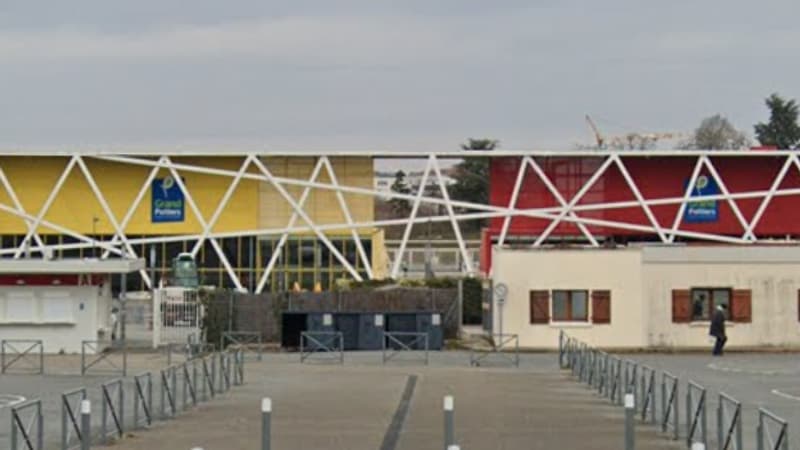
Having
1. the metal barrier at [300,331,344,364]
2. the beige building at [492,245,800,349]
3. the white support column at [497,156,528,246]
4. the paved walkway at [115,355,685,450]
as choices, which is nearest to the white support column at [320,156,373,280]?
the white support column at [497,156,528,246]

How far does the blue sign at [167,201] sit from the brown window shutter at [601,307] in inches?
1115

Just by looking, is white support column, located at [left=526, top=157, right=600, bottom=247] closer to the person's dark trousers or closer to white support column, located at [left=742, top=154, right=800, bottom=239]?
white support column, located at [left=742, top=154, right=800, bottom=239]

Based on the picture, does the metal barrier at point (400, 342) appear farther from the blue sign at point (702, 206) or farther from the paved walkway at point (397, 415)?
the blue sign at point (702, 206)

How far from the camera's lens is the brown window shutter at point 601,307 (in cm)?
5066

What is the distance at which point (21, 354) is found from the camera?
41438 millimetres

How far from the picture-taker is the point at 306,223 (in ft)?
A: 240

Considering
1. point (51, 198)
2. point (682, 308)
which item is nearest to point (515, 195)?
point (51, 198)

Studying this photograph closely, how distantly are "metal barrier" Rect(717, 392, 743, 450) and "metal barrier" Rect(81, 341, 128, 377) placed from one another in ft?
67.1

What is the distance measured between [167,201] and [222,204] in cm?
264

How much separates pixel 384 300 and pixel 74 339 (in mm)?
12715

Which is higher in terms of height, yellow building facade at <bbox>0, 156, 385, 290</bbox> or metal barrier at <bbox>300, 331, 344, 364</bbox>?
yellow building facade at <bbox>0, 156, 385, 290</bbox>

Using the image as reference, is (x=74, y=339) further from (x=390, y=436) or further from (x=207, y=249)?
(x=207, y=249)

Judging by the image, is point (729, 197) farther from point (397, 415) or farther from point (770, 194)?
point (397, 415)

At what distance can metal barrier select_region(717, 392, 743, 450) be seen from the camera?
1866 centimetres
